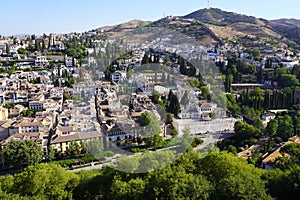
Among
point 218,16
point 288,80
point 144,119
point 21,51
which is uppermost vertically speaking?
point 218,16

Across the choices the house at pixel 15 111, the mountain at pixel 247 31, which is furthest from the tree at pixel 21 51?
the mountain at pixel 247 31

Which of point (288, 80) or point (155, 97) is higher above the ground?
point (288, 80)

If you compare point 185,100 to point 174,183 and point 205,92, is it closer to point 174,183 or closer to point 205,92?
point 205,92

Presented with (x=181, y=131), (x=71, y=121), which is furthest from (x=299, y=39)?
(x=71, y=121)

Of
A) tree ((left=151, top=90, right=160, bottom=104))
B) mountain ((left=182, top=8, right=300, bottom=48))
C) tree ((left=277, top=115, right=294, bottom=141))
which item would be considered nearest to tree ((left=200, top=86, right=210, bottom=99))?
tree ((left=151, top=90, right=160, bottom=104))

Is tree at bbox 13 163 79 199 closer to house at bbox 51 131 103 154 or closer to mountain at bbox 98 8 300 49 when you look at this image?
house at bbox 51 131 103 154

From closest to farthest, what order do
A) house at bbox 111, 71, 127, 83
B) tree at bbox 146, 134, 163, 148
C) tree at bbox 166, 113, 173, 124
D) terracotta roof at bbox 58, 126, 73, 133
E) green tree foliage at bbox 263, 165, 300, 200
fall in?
green tree foliage at bbox 263, 165, 300, 200 < tree at bbox 146, 134, 163, 148 < terracotta roof at bbox 58, 126, 73, 133 < tree at bbox 166, 113, 173, 124 < house at bbox 111, 71, 127, 83

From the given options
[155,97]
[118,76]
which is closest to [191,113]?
[155,97]

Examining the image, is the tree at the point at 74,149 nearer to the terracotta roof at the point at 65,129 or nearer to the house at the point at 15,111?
the terracotta roof at the point at 65,129

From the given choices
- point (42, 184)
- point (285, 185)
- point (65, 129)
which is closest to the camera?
point (285, 185)
